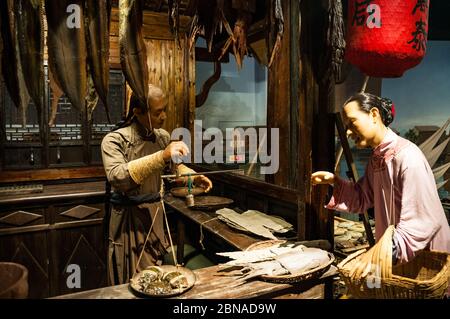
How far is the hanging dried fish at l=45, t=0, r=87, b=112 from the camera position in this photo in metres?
2.36

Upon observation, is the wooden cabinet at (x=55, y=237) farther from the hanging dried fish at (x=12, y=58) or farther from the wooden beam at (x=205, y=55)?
the hanging dried fish at (x=12, y=58)

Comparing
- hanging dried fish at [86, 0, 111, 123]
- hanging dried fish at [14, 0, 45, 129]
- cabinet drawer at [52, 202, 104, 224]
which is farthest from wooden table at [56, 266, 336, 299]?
cabinet drawer at [52, 202, 104, 224]

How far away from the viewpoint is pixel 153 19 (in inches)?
280

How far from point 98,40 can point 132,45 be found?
234 millimetres

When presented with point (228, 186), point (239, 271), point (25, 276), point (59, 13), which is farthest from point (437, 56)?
point (25, 276)

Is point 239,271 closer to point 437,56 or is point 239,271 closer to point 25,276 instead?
point 25,276

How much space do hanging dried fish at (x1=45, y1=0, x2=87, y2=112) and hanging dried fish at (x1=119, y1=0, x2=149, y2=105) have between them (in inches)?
10.5

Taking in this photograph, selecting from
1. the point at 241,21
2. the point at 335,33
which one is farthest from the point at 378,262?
the point at 241,21

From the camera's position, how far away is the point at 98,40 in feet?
8.16

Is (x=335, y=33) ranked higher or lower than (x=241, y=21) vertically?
lower

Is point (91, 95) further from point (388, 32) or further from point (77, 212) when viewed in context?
point (77, 212)

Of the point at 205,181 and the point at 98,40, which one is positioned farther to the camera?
the point at 205,181

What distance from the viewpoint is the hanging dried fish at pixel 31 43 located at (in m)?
2.31
